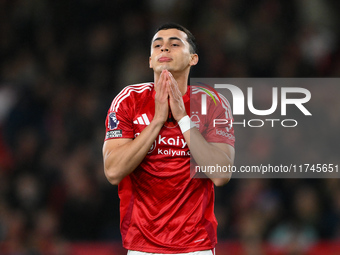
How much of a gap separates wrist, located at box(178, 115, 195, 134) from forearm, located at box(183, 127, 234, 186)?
0.08ft

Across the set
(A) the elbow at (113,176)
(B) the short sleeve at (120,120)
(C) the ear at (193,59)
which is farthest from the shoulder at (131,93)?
(A) the elbow at (113,176)

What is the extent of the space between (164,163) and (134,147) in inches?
11.3

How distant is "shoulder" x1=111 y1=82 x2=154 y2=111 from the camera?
3660 millimetres

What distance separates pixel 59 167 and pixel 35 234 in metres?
0.98

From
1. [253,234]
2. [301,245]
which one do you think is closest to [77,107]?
[253,234]

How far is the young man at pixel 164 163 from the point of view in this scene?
3434 mm

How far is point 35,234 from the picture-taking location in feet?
21.6

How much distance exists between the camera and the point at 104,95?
25.6 feet

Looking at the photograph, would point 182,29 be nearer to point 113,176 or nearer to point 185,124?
point 185,124

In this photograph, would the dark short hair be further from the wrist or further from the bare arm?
the wrist

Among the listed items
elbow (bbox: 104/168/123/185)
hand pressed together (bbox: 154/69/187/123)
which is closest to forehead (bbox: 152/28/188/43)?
hand pressed together (bbox: 154/69/187/123)

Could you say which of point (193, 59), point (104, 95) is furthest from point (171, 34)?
point (104, 95)

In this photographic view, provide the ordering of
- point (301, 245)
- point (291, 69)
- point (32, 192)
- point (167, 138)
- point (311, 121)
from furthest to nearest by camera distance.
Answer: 1. point (291, 69)
2. point (311, 121)
3. point (32, 192)
4. point (301, 245)
5. point (167, 138)

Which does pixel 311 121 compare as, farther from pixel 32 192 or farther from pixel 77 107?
pixel 32 192
